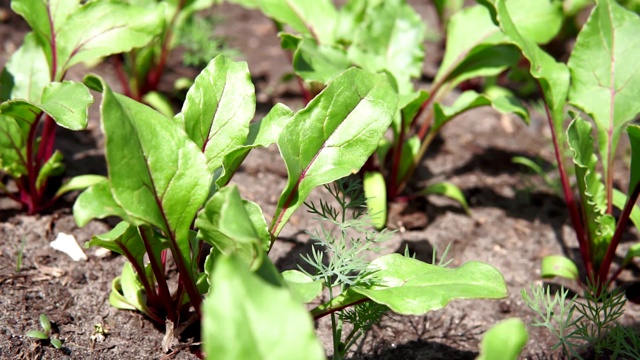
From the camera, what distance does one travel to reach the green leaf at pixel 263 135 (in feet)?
5.52

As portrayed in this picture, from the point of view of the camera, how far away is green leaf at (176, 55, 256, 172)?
5.66 ft

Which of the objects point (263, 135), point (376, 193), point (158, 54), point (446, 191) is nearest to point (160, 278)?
point (263, 135)

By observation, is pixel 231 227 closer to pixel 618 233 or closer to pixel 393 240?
pixel 393 240

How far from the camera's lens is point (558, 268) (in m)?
2.10

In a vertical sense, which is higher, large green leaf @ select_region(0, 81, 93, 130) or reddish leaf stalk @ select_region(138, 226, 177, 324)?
large green leaf @ select_region(0, 81, 93, 130)

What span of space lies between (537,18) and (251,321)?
6.06ft

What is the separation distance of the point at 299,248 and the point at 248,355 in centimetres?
113

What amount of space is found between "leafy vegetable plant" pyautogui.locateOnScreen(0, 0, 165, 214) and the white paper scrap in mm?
157

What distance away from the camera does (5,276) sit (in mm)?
1903

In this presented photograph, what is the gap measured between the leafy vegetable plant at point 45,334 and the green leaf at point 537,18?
5.98 ft

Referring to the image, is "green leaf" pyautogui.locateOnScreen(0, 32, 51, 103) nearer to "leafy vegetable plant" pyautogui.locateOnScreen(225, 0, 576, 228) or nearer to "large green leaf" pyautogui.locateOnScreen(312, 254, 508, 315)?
"leafy vegetable plant" pyautogui.locateOnScreen(225, 0, 576, 228)

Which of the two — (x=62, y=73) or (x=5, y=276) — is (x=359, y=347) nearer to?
(x=5, y=276)

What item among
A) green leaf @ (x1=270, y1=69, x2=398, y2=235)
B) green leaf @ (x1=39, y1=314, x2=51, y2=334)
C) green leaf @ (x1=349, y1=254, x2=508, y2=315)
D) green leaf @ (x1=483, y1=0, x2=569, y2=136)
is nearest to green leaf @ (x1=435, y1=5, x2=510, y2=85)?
green leaf @ (x1=483, y1=0, x2=569, y2=136)

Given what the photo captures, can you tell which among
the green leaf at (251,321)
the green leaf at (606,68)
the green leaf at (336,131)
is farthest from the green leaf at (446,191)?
the green leaf at (251,321)
